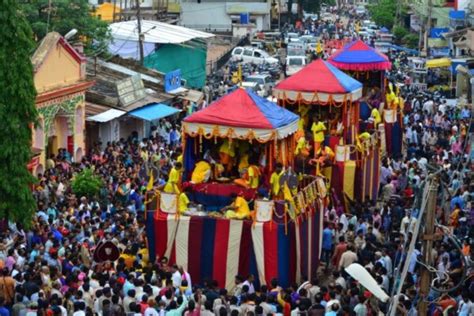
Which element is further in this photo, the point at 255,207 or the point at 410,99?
the point at 410,99

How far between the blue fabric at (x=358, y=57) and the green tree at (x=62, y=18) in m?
9.89

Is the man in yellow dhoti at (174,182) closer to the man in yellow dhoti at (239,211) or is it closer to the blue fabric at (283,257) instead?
the man in yellow dhoti at (239,211)

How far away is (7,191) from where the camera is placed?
71.8 ft

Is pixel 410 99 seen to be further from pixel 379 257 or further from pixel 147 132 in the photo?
pixel 379 257

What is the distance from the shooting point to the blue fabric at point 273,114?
2139 centimetres

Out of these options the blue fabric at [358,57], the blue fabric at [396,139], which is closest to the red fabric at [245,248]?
the blue fabric at [396,139]

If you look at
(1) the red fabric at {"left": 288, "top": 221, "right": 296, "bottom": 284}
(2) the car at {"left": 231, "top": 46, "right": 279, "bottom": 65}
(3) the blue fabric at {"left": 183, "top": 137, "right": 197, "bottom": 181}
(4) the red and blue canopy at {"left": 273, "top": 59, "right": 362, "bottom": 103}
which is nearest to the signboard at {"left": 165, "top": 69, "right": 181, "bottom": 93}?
(4) the red and blue canopy at {"left": 273, "top": 59, "right": 362, "bottom": 103}

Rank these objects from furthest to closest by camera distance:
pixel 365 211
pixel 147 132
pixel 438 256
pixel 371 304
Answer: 1. pixel 147 132
2. pixel 365 211
3. pixel 438 256
4. pixel 371 304

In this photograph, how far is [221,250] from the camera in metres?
20.7

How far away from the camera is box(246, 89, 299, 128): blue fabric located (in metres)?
21.4

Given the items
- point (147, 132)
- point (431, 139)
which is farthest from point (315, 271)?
point (147, 132)

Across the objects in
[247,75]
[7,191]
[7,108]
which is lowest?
[247,75]

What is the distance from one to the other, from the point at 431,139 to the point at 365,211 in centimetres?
1070

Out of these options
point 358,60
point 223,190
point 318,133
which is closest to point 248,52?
point 358,60
